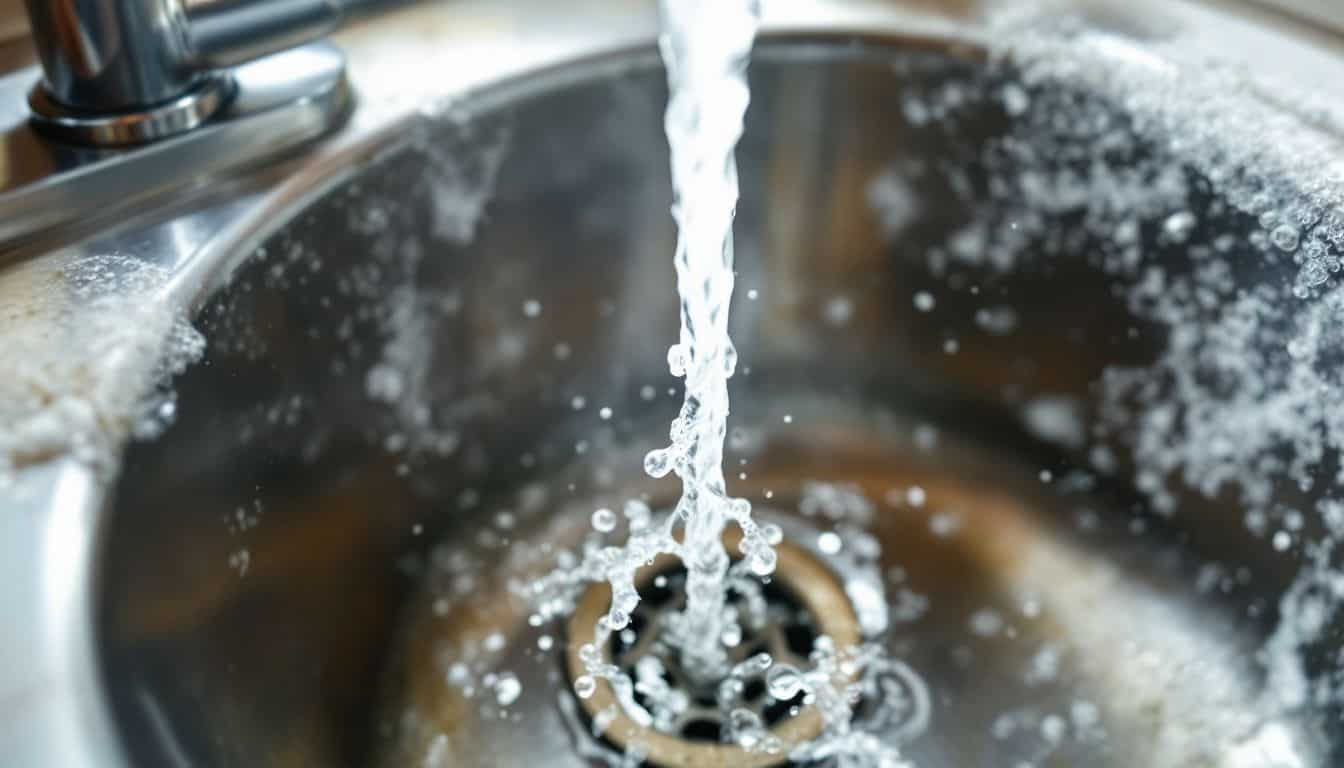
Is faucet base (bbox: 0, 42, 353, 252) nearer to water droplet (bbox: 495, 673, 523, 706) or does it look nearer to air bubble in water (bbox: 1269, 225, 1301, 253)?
water droplet (bbox: 495, 673, 523, 706)

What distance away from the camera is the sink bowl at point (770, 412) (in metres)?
0.50

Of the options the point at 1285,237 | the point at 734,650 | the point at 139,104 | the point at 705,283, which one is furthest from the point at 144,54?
the point at 1285,237

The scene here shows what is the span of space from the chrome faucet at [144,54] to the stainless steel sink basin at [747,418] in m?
0.06

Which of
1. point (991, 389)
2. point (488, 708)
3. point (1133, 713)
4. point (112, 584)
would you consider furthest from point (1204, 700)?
point (112, 584)

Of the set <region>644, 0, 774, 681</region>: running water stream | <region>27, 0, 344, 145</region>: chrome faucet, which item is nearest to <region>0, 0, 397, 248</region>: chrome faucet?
<region>27, 0, 344, 145</region>: chrome faucet

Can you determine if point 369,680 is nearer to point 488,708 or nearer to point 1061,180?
point 488,708

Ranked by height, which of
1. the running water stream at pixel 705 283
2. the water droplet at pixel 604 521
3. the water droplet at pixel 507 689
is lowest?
the water droplet at pixel 507 689

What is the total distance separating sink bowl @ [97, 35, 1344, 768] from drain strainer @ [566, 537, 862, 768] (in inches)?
0.7

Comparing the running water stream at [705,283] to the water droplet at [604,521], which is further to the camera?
the water droplet at [604,521]

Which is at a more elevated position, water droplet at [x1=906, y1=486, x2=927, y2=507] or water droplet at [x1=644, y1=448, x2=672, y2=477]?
water droplet at [x1=644, y1=448, x2=672, y2=477]

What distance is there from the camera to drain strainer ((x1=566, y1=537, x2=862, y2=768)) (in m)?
0.50

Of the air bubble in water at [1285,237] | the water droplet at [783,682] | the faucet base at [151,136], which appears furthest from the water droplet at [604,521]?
the air bubble in water at [1285,237]

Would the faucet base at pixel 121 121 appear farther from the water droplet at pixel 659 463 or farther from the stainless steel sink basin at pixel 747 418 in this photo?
the water droplet at pixel 659 463

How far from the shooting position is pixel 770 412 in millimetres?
654
